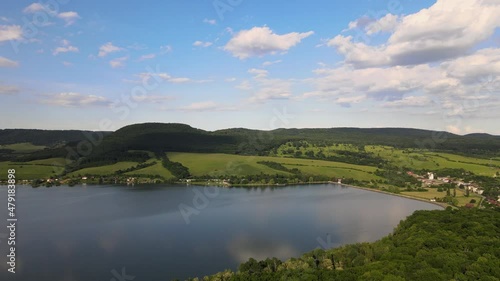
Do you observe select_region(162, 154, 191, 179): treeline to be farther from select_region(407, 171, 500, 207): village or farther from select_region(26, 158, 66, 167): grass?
select_region(407, 171, 500, 207): village

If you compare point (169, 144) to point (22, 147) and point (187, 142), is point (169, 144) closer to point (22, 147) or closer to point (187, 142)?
point (187, 142)

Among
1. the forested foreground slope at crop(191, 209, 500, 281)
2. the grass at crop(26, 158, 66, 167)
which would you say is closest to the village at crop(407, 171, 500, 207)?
the forested foreground slope at crop(191, 209, 500, 281)

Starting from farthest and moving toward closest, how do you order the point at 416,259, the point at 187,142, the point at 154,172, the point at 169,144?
1. the point at 187,142
2. the point at 169,144
3. the point at 154,172
4. the point at 416,259

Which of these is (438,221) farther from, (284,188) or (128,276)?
(284,188)

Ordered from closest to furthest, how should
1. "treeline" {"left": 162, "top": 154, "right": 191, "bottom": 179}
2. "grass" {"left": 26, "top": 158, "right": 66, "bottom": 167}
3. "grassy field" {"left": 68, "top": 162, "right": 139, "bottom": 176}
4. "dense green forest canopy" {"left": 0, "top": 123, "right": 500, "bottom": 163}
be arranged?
"treeline" {"left": 162, "top": 154, "right": 191, "bottom": 179} < "grassy field" {"left": 68, "top": 162, "right": 139, "bottom": 176} < "grass" {"left": 26, "top": 158, "right": 66, "bottom": 167} < "dense green forest canopy" {"left": 0, "top": 123, "right": 500, "bottom": 163}

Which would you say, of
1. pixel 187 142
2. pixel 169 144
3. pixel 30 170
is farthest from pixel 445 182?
pixel 30 170

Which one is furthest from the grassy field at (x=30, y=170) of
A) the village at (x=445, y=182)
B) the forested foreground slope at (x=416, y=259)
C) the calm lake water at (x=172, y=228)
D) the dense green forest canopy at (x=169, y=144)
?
the village at (x=445, y=182)

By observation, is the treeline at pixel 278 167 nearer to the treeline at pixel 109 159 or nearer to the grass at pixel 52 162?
the treeline at pixel 109 159
